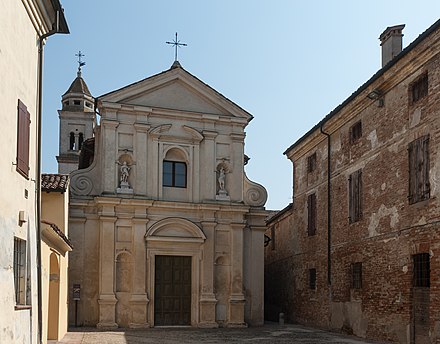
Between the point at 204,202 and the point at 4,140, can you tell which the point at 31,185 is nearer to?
the point at 4,140

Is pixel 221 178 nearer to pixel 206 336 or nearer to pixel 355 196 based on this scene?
pixel 355 196

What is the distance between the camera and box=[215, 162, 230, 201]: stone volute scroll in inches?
979

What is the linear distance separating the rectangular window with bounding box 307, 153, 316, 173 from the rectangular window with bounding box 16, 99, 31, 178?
53.2ft

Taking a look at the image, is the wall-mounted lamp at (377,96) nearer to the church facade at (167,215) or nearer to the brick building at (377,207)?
the brick building at (377,207)

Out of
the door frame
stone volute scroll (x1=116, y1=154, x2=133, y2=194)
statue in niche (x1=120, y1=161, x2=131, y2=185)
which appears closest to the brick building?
the door frame

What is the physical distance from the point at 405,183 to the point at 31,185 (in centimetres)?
1032

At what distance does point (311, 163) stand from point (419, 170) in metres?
9.35

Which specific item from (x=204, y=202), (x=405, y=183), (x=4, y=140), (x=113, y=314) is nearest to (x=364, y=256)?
(x=405, y=183)

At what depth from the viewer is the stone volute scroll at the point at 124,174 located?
2375 centimetres

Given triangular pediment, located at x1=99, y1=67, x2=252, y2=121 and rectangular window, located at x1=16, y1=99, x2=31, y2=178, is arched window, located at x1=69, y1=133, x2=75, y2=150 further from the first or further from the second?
rectangular window, located at x1=16, y1=99, x2=31, y2=178

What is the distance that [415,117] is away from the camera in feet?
56.3

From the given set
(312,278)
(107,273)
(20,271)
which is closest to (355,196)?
(312,278)

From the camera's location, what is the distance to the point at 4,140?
9.62m

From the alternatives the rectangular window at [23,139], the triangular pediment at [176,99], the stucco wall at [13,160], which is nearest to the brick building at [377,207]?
the triangular pediment at [176,99]
